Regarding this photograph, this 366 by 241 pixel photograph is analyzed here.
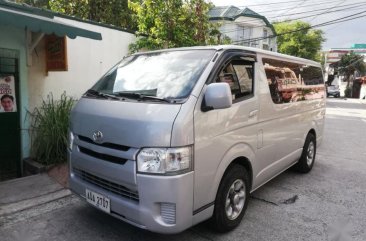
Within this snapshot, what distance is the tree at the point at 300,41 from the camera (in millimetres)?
35656

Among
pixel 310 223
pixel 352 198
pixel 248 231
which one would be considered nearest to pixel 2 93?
pixel 248 231

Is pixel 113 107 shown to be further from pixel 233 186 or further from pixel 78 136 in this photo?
pixel 233 186

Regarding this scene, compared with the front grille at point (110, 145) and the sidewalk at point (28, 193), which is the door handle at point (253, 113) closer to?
the front grille at point (110, 145)

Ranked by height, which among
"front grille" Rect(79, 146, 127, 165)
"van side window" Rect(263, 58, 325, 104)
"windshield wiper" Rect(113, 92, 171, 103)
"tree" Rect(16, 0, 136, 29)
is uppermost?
"tree" Rect(16, 0, 136, 29)

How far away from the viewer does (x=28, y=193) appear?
4.52 meters

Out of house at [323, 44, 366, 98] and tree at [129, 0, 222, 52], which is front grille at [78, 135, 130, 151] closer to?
tree at [129, 0, 222, 52]

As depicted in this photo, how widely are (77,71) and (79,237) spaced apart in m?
4.05

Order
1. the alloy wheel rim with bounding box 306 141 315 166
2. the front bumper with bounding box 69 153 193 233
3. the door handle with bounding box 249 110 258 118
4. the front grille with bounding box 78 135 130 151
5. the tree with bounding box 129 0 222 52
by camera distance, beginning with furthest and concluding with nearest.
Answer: the tree with bounding box 129 0 222 52 → the alloy wheel rim with bounding box 306 141 315 166 → the door handle with bounding box 249 110 258 118 → the front grille with bounding box 78 135 130 151 → the front bumper with bounding box 69 153 193 233

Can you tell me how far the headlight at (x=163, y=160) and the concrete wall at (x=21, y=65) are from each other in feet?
12.4

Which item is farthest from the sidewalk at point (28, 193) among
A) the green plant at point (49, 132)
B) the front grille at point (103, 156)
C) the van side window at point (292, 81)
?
the van side window at point (292, 81)

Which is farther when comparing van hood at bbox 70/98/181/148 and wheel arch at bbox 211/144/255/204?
wheel arch at bbox 211/144/255/204

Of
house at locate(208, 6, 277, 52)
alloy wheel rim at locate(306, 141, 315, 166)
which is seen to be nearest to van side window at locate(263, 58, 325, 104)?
alloy wheel rim at locate(306, 141, 315, 166)

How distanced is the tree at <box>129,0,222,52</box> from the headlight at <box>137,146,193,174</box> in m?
5.57

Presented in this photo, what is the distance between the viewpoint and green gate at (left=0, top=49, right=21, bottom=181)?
534 centimetres
